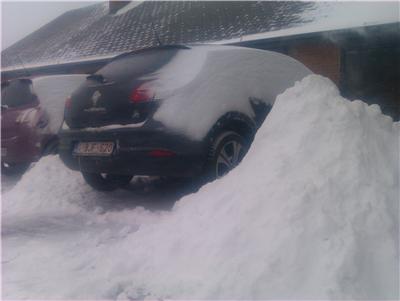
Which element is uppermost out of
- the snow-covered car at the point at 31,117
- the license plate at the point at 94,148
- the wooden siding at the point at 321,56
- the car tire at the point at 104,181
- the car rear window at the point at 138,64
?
the car rear window at the point at 138,64

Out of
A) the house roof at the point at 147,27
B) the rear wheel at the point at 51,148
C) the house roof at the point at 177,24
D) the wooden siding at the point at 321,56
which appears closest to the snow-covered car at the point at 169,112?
the rear wheel at the point at 51,148

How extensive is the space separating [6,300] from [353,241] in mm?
2289

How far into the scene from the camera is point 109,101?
4457 millimetres

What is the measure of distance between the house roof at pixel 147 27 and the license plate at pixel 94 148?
694 centimetres

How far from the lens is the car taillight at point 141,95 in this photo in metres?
4.22

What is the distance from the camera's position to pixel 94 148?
15.1 ft

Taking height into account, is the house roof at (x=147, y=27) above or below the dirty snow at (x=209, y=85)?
below

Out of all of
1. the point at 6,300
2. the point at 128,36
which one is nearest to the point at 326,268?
the point at 6,300

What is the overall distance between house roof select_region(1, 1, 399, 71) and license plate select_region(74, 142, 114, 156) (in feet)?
18.7

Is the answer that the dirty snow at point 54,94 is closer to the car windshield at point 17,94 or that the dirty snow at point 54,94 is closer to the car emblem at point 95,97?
the car windshield at point 17,94

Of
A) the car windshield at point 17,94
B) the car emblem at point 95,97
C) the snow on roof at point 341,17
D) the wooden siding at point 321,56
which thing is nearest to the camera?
the car emblem at point 95,97

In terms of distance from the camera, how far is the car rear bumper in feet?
13.6

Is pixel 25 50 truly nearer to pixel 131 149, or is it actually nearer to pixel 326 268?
pixel 131 149

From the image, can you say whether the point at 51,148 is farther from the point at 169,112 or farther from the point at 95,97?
the point at 169,112
